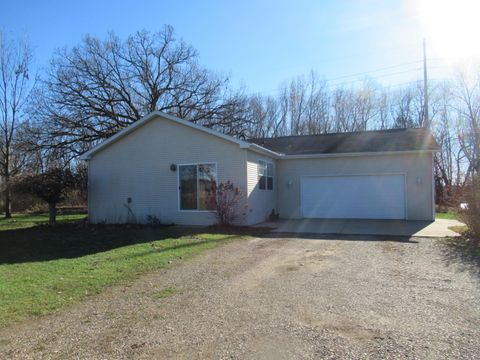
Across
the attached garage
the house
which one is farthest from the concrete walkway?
the house

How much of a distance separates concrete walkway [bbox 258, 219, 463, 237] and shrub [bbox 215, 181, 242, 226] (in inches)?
62.5

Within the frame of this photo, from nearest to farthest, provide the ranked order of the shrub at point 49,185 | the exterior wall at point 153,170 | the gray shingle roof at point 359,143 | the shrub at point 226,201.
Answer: the shrub at point 226,201 < the exterior wall at point 153,170 < the shrub at point 49,185 < the gray shingle roof at point 359,143

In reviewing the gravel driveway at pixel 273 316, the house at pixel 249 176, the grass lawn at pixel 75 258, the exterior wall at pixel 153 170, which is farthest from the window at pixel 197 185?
the gravel driveway at pixel 273 316

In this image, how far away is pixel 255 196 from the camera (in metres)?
15.6

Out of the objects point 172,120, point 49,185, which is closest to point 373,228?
point 172,120

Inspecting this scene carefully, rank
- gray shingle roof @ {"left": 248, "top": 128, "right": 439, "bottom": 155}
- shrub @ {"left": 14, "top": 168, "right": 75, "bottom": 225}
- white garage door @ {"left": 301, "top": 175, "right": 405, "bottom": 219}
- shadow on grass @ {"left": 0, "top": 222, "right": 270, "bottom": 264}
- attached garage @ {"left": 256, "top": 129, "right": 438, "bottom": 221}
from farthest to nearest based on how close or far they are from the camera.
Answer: gray shingle roof @ {"left": 248, "top": 128, "right": 439, "bottom": 155} → white garage door @ {"left": 301, "top": 175, "right": 405, "bottom": 219} → attached garage @ {"left": 256, "top": 129, "right": 438, "bottom": 221} → shrub @ {"left": 14, "top": 168, "right": 75, "bottom": 225} → shadow on grass @ {"left": 0, "top": 222, "right": 270, "bottom": 264}

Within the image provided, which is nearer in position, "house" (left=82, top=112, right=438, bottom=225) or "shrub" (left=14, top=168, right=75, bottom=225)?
"house" (left=82, top=112, right=438, bottom=225)

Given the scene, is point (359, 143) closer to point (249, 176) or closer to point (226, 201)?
point (249, 176)

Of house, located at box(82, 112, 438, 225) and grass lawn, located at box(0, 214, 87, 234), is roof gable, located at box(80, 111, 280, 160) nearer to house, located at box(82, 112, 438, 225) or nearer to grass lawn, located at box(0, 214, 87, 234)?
house, located at box(82, 112, 438, 225)

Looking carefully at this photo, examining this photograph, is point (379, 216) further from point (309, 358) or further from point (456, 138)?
point (456, 138)

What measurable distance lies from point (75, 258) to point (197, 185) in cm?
694

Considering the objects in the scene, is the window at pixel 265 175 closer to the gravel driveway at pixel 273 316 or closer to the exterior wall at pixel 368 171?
the exterior wall at pixel 368 171

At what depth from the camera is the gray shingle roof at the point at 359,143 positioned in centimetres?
1703

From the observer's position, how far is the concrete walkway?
12.6 meters
